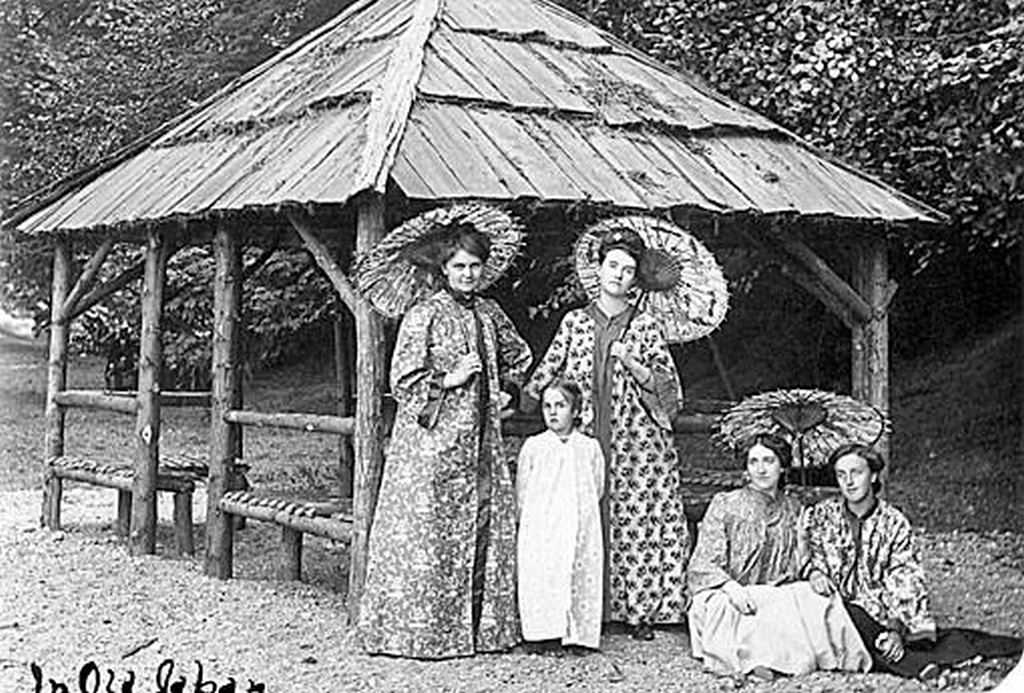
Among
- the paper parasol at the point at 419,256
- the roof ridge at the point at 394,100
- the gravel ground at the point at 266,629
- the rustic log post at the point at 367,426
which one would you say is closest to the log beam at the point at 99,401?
the gravel ground at the point at 266,629

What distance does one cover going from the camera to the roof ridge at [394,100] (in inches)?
277

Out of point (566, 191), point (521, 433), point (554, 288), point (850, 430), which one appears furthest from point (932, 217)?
point (554, 288)

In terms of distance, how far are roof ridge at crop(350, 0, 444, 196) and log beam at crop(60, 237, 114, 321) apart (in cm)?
290

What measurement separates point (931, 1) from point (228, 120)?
4490 mm

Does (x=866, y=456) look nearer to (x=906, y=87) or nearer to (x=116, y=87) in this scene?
(x=906, y=87)

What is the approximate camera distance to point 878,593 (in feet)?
22.3

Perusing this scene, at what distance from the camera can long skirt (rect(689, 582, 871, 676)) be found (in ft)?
21.8

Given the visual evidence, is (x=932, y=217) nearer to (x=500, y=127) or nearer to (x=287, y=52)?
(x=500, y=127)

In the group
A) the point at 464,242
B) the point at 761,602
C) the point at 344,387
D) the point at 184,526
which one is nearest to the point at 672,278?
the point at 464,242

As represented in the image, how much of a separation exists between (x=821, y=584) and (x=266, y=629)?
269 centimetres

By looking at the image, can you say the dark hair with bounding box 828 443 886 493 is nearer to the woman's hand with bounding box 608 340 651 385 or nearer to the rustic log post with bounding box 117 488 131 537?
the woman's hand with bounding box 608 340 651 385

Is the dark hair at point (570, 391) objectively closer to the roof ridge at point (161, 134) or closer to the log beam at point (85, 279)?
the roof ridge at point (161, 134)

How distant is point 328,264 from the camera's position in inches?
305

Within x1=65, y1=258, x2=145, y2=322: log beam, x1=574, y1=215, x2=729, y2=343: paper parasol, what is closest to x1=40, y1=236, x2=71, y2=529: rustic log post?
x1=65, y1=258, x2=145, y2=322: log beam
